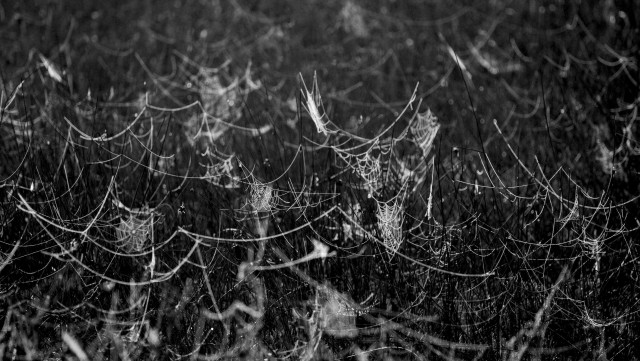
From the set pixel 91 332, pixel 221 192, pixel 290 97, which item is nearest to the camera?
pixel 91 332

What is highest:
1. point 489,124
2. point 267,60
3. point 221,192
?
point 221,192

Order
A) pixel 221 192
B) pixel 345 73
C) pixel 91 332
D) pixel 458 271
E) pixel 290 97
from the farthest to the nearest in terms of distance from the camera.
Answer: pixel 345 73 < pixel 290 97 < pixel 221 192 < pixel 458 271 < pixel 91 332

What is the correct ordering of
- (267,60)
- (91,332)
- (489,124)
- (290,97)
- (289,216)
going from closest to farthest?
(91,332)
(289,216)
(489,124)
(290,97)
(267,60)

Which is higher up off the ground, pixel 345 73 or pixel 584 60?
pixel 584 60

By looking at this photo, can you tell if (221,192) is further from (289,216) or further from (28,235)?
(28,235)

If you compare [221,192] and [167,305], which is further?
[221,192]

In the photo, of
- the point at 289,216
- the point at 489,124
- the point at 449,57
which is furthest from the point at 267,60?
the point at 289,216

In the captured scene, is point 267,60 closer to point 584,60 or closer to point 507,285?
point 584,60

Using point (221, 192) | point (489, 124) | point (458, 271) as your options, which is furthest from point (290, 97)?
point (458, 271)

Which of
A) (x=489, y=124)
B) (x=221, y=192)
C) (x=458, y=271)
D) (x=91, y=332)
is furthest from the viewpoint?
(x=489, y=124)
